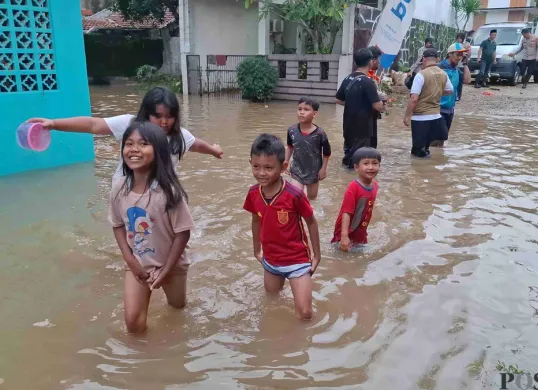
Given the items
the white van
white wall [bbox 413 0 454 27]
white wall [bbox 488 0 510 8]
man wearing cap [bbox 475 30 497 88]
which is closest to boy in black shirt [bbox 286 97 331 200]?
man wearing cap [bbox 475 30 497 88]

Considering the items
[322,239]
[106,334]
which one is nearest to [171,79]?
[322,239]

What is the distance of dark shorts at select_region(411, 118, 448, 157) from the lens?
757 centimetres

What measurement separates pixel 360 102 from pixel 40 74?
4.46 m

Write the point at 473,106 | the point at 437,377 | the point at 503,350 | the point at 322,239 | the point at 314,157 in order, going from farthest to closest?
the point at 473,106
the point at 314,157
the point at 322,239
the point at 503,350
the point at 437,377

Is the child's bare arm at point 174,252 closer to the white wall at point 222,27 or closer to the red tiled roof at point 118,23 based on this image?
the white wall at point 222,27

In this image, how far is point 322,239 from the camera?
471cm

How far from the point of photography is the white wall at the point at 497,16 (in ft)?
115

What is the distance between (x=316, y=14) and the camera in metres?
14.1

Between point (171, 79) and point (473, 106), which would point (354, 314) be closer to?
point (473, 106)

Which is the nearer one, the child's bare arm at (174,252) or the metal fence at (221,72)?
the child's bare arm at (174,252)

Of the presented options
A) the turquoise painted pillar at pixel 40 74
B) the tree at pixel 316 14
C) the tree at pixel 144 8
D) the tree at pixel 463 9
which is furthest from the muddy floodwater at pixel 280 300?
the tree at pixel 463 9

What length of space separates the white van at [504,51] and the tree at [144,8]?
12.6m

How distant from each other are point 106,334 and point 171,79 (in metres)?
19.0

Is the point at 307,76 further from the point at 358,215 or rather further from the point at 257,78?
the point at 358,215
